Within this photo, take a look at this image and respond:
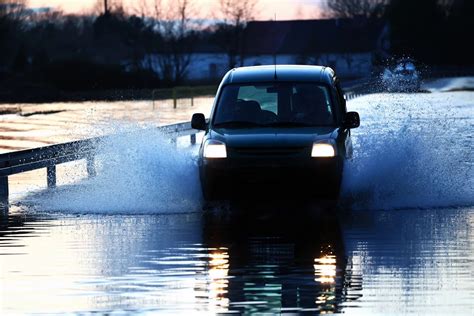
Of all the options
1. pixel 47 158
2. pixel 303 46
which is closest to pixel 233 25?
pixel 303 46

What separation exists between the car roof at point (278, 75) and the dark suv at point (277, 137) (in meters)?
0.01

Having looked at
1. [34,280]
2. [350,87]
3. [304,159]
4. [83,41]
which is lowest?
[34,280]

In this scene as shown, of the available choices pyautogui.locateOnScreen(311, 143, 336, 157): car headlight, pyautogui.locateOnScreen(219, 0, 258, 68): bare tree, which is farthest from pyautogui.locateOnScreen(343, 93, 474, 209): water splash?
pyautogui.locateOnScreen(219, 0, 258, 68): bare tree

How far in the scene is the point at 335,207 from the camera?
671 inches

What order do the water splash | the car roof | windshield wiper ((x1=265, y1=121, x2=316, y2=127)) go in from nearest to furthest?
windshield wiper ((x1=265, y1=121, x2=316, y2=127))
the water splash
the car roof

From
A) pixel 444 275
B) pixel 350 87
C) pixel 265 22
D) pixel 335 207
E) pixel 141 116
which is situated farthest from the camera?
pixel 265 22

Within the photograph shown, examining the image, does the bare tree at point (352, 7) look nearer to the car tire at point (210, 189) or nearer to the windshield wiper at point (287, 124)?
the windshield wiper at point (287, 124)

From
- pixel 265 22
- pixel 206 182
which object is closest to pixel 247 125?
pixel 206 182

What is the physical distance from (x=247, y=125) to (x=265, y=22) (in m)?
133

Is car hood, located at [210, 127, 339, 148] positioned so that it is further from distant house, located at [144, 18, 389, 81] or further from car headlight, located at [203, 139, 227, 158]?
distant house, located at [144, 18, 389, 81]

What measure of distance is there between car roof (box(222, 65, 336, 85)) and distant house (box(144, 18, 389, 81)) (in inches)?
4725

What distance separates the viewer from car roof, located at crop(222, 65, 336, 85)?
17625mm

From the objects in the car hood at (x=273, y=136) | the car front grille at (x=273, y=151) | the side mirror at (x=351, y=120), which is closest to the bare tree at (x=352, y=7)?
the side mirror at (x=351, y=120)

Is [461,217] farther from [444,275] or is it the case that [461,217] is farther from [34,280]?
[34,280]
